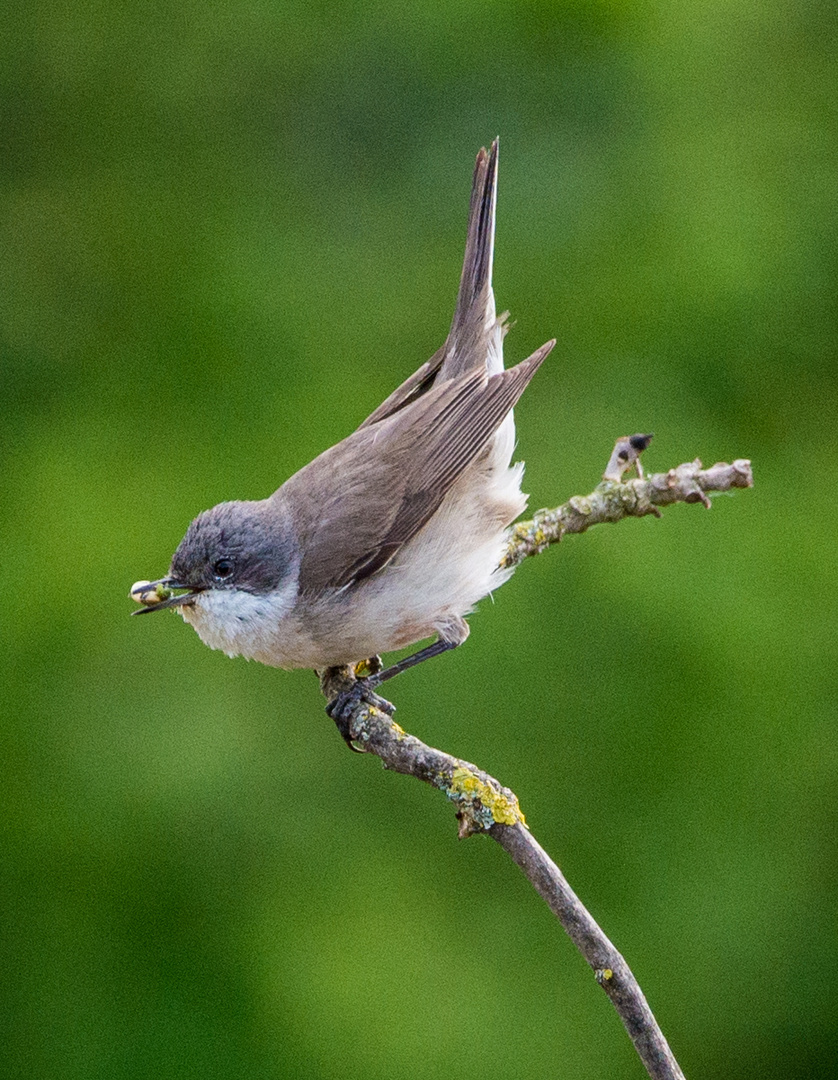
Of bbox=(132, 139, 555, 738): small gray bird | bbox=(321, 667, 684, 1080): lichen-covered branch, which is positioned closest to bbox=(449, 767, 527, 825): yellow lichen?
bbox=(321, 667, 684, 1080): lichen-covered branch

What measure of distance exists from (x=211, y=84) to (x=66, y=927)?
334 cm

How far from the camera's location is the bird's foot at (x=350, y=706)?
3.29 m

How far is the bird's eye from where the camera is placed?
3.37 m

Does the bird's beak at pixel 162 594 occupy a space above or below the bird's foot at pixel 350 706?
above

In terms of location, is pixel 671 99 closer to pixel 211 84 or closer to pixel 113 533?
pixel 211 84

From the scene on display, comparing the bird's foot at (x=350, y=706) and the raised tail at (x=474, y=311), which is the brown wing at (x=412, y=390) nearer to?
the raised tail at (x=474, y=311)

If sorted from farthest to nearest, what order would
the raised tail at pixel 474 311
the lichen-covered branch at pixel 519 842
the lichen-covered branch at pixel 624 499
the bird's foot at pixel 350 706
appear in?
the raised tail at pixel 474 311 < the bird's foot at pixel 350 706 < the lichen-covered branch at pixel 624 499 < the lichen-covered branch at pixel 519 842

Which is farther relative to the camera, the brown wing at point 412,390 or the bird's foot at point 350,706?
the brown wing at point 412,390

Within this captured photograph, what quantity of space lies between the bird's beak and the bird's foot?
47cm

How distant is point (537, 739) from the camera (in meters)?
4.57

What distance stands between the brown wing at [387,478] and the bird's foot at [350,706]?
290 mm

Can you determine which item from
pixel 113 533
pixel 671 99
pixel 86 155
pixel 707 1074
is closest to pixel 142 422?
pixel 113 533

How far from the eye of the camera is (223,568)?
3.38m

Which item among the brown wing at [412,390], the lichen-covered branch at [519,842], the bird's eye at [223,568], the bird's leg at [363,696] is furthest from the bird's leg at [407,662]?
the brown wing at [412,390]
